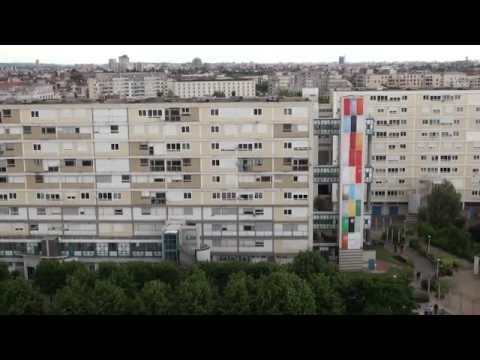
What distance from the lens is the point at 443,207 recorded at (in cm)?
1088

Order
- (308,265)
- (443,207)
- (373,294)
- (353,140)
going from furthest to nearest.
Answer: (443,207), (353,140), (308,265), (373,294)

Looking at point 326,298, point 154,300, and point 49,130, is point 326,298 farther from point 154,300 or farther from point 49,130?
point 49,130

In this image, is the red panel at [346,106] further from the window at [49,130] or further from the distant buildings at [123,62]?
the distant buildings at [123,62]

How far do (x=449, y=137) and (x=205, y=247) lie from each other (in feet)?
20.4

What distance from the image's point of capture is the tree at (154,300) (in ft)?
19.7

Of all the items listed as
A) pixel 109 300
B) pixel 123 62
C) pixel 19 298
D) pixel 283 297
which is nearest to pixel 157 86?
pixel 123 62

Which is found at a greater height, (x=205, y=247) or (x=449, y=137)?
(x=449, y=137)

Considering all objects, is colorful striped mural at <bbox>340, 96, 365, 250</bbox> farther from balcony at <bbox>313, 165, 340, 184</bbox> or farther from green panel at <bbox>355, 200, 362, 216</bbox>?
balcony at <bbox>313, 165, 340, 184</bbox>

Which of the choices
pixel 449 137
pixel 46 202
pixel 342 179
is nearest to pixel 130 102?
pixel 46 202

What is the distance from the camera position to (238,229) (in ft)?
29.1

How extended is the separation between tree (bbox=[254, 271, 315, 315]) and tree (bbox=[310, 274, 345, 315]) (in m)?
0.17

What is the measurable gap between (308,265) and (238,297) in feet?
5.20

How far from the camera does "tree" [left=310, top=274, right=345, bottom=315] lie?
20.1 feet

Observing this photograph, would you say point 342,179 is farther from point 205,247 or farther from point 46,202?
point 46,202
